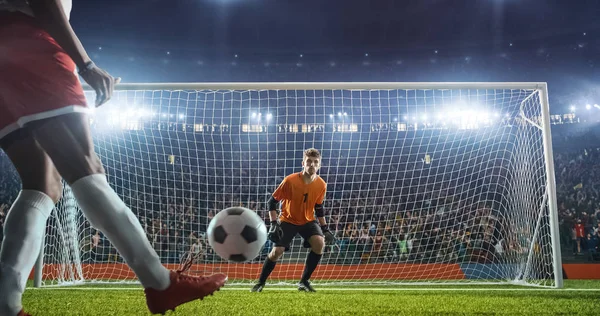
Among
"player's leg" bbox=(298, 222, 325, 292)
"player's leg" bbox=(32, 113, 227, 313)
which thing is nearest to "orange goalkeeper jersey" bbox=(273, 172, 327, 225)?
"player's leg" bbox=(298, 222, 325, 292)

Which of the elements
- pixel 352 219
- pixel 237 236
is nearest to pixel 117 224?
pixel 237 236

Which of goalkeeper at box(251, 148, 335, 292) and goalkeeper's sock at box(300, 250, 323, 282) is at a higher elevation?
goalkeeper at box(251, 148, 335, 292)

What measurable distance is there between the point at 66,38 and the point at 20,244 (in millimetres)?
883

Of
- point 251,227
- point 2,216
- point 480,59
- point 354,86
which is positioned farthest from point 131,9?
point 251,227

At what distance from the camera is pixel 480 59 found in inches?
1214

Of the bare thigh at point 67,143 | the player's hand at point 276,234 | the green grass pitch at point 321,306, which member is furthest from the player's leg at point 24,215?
the player's hand at point 276,234

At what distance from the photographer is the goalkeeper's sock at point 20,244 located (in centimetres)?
204

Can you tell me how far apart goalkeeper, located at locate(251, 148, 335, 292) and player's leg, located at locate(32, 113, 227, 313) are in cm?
442

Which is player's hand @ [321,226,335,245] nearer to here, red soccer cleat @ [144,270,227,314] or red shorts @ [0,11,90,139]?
red soccer cleat @ [144,270,227,314]

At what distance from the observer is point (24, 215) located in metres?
2.17

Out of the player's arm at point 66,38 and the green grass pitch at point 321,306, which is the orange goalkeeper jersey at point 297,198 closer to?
the green grass pitch at point 321,306

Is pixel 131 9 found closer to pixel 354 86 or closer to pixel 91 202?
pixel 354 86

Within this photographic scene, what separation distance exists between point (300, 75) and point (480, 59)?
1111cm

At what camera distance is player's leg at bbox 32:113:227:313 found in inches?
76.4
